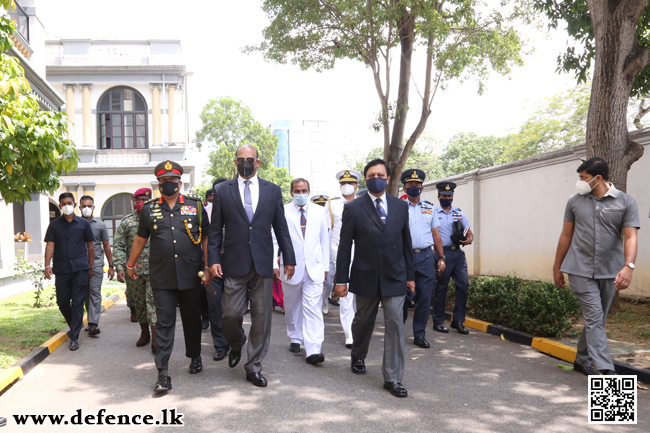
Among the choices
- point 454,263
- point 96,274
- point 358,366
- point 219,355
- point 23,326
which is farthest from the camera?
point 96,274

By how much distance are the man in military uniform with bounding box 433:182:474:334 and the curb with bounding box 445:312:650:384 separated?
0.40m

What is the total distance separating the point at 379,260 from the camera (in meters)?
5.41

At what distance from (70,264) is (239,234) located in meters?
3.33

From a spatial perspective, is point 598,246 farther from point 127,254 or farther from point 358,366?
point 127,254

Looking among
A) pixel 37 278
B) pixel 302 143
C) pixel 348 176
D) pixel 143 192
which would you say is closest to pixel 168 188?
pixel 143 192

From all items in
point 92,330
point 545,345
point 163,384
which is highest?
point 163,384

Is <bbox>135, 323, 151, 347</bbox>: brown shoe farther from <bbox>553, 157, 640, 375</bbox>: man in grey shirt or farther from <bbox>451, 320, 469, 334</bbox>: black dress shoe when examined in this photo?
<bbox>553, 157, 640, 375</bbox>: man in grey shirt

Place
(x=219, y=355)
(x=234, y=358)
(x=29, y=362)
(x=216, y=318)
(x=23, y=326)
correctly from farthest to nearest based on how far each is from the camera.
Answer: (x=23, y=326), (x=216, y=318), (x=219, y=355), (x=29, y=362), (x=234, y=358)

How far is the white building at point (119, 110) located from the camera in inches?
1244

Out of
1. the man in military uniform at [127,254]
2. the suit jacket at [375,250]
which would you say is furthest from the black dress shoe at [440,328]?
the man in military uniform at [127,254]

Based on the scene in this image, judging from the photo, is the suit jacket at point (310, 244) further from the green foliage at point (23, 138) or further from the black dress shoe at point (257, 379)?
the green foliage at point (23, 138)

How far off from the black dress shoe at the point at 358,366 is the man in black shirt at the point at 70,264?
393cm

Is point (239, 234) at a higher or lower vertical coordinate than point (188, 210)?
lower

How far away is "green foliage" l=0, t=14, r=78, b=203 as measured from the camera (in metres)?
5.97
